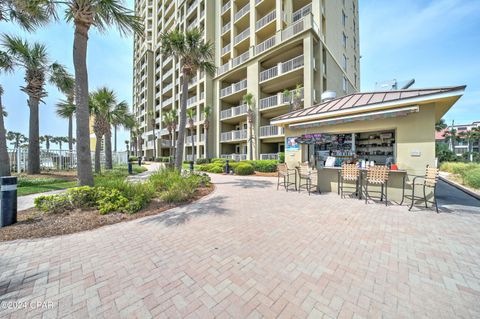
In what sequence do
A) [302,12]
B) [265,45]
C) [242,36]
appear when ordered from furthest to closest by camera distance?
[242,36] → [265,45] → [302,12]

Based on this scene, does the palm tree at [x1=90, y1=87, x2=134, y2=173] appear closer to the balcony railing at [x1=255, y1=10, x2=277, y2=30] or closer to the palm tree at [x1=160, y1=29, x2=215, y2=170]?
the palm tree at [x1=160, y1=29, x2=215, y2=170]

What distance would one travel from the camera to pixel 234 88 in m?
22.8

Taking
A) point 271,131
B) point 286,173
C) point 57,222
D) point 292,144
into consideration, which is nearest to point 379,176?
point 286,173

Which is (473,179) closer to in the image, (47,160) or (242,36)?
(242,36)

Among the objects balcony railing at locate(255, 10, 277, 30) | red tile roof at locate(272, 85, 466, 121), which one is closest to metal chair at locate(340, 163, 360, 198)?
red tile roof at locate(272, 85, 466, 121)

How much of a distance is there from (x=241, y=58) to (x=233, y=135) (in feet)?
29.7

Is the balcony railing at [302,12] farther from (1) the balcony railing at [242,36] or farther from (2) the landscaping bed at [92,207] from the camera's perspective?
(2) the landscaping bed at [92,207]

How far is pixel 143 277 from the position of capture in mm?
2738

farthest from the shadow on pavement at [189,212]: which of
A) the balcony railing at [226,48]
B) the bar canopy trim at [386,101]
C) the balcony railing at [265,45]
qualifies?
the balcony railing at [226,48]

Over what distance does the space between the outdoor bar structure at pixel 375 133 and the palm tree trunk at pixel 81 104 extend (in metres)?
8.38

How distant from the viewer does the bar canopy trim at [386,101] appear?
580 cm

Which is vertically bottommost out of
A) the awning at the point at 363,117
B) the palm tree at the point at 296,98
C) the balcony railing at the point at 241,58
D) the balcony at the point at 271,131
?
the awning at the point at 363,117

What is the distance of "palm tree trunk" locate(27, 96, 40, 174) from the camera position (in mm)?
12969

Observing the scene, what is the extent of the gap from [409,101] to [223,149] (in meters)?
20.4
